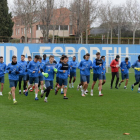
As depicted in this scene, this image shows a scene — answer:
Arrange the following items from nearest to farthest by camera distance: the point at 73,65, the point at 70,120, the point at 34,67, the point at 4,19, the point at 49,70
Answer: the point at 70,120 → the point at 49,70 → the point at 34,67 → the point at 73,65 → the point at 4,19

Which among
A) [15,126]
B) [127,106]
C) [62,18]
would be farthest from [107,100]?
[62,18]

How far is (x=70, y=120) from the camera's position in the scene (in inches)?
396

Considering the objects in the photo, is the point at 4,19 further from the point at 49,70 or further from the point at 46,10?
the point at 49,70

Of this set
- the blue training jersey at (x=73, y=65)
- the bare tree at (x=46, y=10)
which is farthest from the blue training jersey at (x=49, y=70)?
the bare tree at (x=46, y=10)

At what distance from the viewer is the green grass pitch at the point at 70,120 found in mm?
8164

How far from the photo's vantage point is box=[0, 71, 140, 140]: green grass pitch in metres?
8.16

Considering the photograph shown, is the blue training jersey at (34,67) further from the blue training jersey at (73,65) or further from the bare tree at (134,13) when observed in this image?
the bare tree at (134,13)

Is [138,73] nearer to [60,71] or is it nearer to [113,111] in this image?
[60,71]

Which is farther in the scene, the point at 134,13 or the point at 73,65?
the point at 134,13

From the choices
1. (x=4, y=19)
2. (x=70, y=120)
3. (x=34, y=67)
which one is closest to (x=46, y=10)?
(x=4, y=19)

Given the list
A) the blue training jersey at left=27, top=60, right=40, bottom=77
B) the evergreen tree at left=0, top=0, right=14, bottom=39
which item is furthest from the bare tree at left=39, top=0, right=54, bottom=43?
the blue training jersey at left=27, top=60, right=40, bottom=77

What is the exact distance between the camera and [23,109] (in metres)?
12.1

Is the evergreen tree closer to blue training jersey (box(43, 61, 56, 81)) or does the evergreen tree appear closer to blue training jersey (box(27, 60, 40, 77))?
blue training jersey (box(27, 60, 40, 77))

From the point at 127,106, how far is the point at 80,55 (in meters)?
27.3
